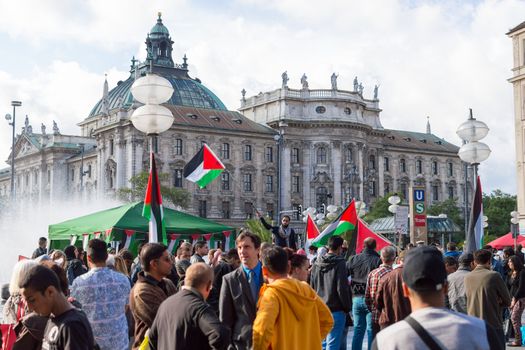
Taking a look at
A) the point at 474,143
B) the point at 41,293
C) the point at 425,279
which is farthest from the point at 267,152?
the point at 425,279

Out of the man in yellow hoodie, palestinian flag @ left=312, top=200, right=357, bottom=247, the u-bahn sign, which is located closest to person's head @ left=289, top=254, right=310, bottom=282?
the man in yellow hoodie

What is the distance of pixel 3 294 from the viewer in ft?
28.1

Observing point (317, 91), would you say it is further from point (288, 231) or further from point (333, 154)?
point (288, 231)

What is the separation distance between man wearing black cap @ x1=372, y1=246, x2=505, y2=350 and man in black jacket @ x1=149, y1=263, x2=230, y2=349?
→ 1.96 metres

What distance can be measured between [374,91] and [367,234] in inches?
2838

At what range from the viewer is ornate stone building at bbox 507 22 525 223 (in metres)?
48.6

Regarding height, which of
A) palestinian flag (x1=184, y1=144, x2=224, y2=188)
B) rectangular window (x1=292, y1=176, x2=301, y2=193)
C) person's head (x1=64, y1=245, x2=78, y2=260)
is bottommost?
person's head (x1=64, y1=245, x2=78, y2=260)

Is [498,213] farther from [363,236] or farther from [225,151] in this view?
[363,236]

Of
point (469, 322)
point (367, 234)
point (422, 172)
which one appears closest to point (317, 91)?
point (422, 172)

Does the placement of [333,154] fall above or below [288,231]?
above

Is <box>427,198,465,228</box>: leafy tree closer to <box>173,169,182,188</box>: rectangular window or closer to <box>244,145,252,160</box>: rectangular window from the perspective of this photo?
<box>244,145,252,160</box>: rectangular window

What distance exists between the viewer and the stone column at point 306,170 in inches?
3201

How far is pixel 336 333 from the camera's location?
9820 millimetres

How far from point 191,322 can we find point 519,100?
47.9m
